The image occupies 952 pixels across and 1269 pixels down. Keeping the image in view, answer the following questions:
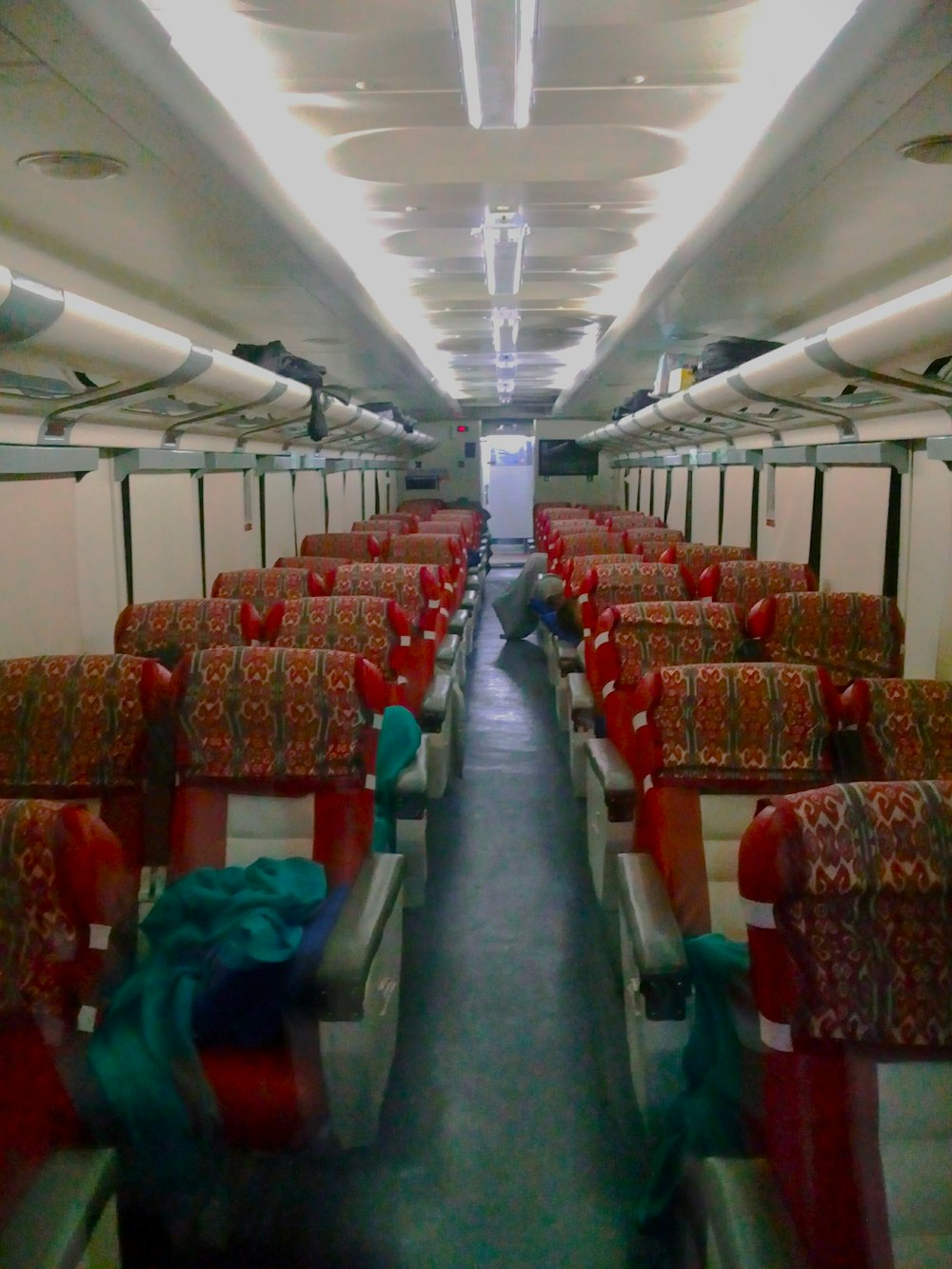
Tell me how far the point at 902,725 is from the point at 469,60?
1.98m

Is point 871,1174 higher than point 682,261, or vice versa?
point 682,261

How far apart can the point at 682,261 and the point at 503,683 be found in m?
4.79

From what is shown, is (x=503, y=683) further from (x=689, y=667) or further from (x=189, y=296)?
(x=689, y=667)

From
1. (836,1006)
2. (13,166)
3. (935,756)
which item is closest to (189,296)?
(13,166)

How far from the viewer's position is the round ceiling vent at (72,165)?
232cm

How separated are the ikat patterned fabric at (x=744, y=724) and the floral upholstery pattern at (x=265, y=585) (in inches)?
98.0

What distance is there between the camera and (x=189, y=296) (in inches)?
170

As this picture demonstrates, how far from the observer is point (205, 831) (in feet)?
9.01

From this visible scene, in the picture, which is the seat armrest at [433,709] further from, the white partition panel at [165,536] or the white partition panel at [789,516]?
the white partition panel at [789,516]

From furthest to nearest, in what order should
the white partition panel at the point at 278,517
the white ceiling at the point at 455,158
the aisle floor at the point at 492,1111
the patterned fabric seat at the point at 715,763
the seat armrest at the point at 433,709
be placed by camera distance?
the white partition panel at the point at 278,517 < the seat armrest at the point at 433,709 < the patterned fabric seat at the point at 715,763 < the aisle floor at the point at 492,1111 < the white ceiling at the point at 455,158

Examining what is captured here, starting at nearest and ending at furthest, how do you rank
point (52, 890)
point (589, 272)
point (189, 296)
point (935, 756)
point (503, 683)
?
point (52, 890), point (935, 756), point (189, 296), point (589, 272), point (503, 683)

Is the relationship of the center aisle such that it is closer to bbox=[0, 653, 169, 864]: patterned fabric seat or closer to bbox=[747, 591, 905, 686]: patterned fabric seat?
bbox=[0, 653, 169, 864]: patterned fabric seat

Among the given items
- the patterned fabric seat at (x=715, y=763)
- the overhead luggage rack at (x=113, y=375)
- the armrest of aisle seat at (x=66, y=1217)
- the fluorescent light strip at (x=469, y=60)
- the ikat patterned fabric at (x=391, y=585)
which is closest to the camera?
the armrest of aisle seat at (x=66, y=1217)

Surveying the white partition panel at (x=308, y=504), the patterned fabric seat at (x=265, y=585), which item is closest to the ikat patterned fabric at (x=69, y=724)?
the patterned fabric seat at (x=265, y=585)
